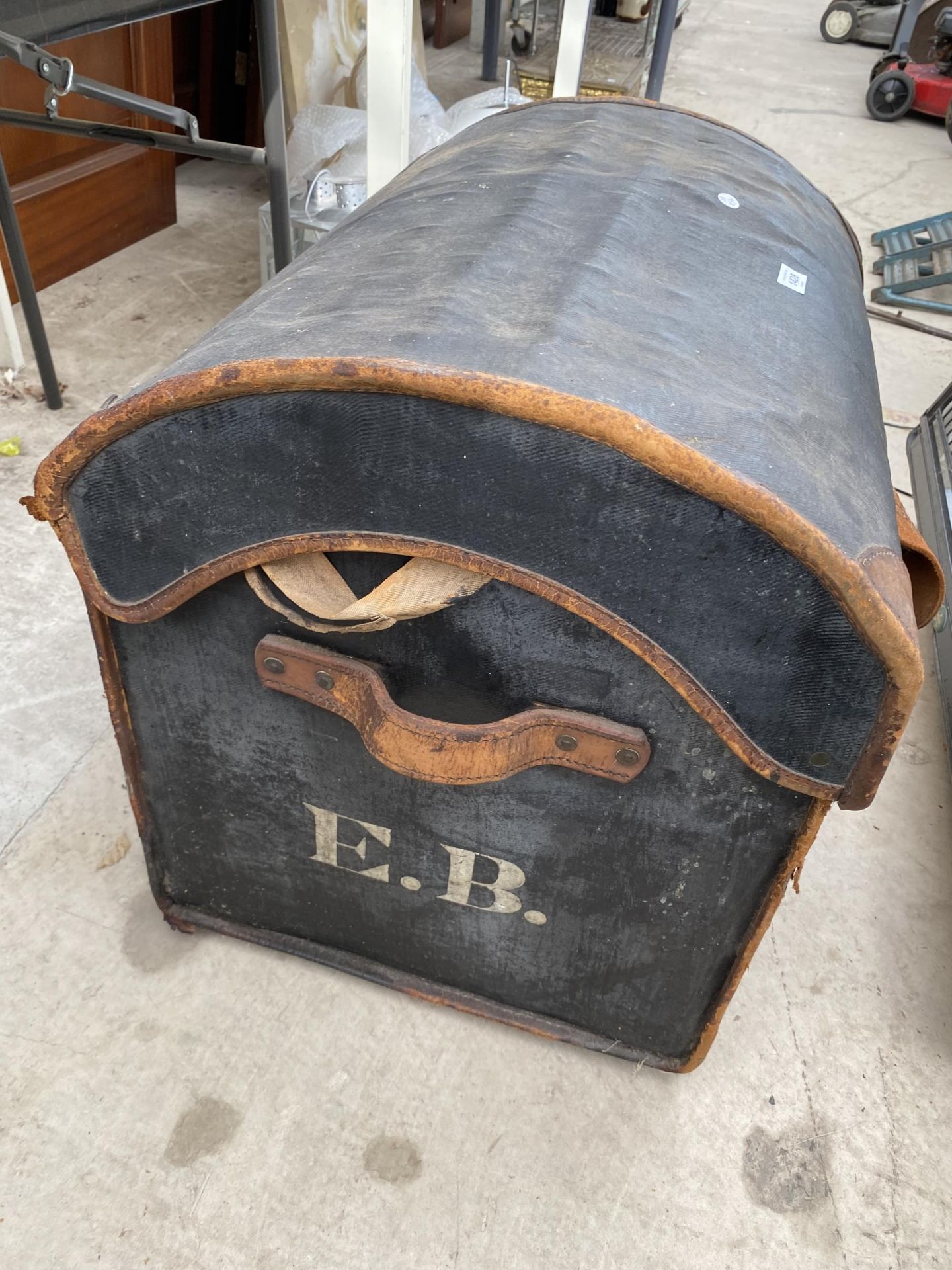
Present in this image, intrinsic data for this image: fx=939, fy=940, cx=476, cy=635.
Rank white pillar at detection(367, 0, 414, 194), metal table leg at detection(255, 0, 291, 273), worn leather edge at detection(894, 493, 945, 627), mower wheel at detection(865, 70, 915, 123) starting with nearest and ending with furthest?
1. worn leather edge at detection(894, 493, 945, 627)
2. metal table leg at detection(255, 0, 291, 273)
3. white pillar at detection(367, 0, 414, 194)
4. mower wheel at detection(865, 70, 915, 123)

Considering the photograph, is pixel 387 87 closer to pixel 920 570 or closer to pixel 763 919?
pixel 920 570

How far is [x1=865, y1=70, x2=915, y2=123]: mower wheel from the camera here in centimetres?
560

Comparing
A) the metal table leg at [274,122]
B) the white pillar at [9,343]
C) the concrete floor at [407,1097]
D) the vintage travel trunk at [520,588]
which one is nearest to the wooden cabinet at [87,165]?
the white pillar at [9,343]

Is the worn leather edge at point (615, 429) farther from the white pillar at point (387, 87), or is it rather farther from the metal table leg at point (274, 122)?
the white pillar at point (387, 87)

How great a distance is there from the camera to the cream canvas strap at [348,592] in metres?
0.86

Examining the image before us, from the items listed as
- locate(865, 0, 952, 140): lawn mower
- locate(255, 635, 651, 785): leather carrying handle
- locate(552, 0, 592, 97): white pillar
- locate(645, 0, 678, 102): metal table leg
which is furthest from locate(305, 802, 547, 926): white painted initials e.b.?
locate(865, 0, 952, 140): lawn mower

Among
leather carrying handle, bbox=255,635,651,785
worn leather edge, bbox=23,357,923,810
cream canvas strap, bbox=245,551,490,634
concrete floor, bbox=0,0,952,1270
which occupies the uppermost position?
worn leather edge, bbox=23,357,923,810

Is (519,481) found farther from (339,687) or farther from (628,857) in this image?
(628,857)

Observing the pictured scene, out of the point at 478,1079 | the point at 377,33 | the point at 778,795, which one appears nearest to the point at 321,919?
the point at 478,1079

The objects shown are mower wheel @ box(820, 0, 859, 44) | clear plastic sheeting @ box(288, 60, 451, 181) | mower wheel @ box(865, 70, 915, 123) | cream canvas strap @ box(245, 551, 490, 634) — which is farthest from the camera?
mower wheel @ box(820, 0, 859, 44)

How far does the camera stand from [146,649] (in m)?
1.07

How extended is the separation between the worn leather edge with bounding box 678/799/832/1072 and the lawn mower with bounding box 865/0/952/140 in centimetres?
607

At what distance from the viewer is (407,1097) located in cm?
125

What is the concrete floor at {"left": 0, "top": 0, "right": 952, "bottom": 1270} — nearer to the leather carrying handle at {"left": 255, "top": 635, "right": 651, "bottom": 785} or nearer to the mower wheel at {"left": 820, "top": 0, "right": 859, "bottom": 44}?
the leather carrying handle at {"left": 255, "top": 635, "right": 651, "bottom": 785}
